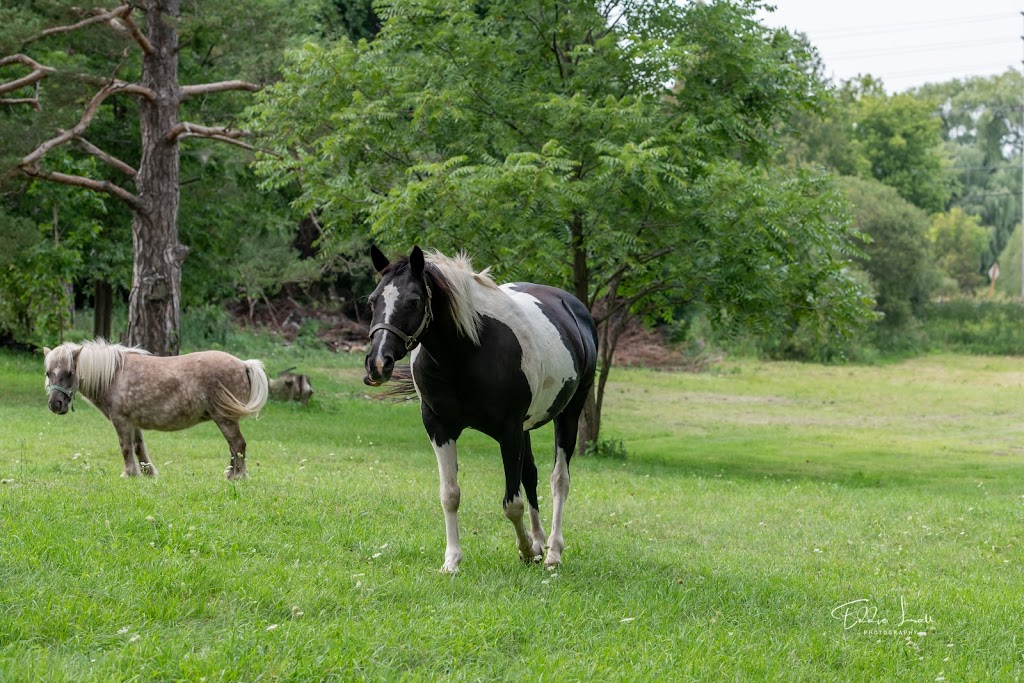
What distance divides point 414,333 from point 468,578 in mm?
1724

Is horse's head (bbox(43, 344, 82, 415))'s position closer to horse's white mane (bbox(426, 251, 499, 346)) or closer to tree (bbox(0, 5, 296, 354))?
horse's white mane (bbox(426, 251, 499, 346))

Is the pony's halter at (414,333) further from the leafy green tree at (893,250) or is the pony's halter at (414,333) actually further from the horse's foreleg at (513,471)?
the leafy green tree at (893,250)

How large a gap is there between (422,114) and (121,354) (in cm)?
788

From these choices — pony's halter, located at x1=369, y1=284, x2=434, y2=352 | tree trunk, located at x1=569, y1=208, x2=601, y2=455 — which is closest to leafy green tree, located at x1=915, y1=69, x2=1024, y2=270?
tree trunk, located at x1=569, y1=208, x2=601, y2=455

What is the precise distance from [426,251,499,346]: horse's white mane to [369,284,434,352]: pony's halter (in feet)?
0.63

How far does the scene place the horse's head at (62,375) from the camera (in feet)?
36.3

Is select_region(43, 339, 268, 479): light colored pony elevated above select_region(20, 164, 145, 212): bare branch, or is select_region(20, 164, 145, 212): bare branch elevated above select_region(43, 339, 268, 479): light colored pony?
select_region(20, 164, 145, 212): bare branch

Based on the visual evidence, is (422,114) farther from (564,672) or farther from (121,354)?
(564,672)

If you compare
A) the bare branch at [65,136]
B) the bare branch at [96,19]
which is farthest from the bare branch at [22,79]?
the bare branch at [65,136]

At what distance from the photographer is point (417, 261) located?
6.87m

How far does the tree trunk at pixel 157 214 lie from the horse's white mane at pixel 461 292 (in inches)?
662

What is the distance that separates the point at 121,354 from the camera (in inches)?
456

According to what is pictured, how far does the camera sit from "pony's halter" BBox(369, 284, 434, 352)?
6641mm

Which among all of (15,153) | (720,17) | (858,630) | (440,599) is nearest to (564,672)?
(440,599)
